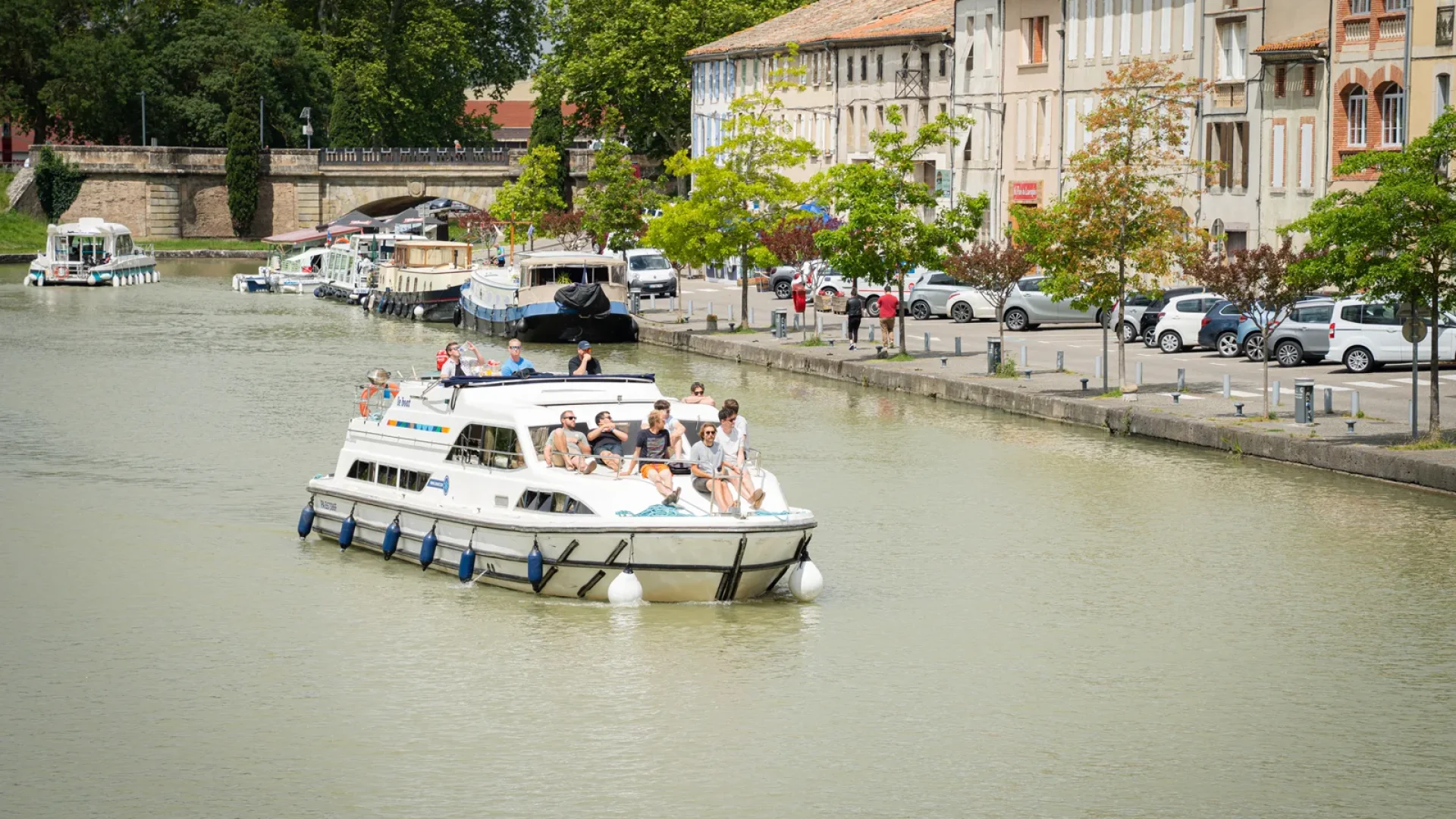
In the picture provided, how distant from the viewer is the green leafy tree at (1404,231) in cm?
3197

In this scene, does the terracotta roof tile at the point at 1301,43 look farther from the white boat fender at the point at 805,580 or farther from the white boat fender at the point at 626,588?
the white boat fender at the point at 626,588

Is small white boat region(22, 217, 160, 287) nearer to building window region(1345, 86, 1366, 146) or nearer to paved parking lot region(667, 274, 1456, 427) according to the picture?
paved parking lot region(667, 274, 1456, 427)

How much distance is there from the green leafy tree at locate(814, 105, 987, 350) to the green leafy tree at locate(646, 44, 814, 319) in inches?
390

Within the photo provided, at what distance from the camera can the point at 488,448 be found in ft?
81.0

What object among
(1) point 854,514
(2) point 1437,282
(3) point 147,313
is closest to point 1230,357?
(2) point 1437,282

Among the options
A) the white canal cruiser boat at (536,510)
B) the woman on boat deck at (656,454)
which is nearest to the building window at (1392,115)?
the white canal cruiser boat at (536,510)

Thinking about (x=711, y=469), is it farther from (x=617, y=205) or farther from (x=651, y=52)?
(x=651, y=52)

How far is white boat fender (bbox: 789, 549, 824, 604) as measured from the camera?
2338 cm

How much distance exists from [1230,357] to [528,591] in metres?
28.4

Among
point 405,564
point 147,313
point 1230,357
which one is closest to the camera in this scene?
point 405,564

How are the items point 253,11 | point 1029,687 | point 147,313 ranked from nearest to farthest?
point 1029,687 < point 147,313 < point 253,11

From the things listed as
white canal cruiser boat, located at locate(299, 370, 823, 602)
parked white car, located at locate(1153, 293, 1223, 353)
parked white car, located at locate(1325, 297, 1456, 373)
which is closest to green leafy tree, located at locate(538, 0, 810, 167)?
parked white car, located at locate(1153, 293, 1223, 353)

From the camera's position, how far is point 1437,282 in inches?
1271

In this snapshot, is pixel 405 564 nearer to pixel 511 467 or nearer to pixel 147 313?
pixel 511 467
